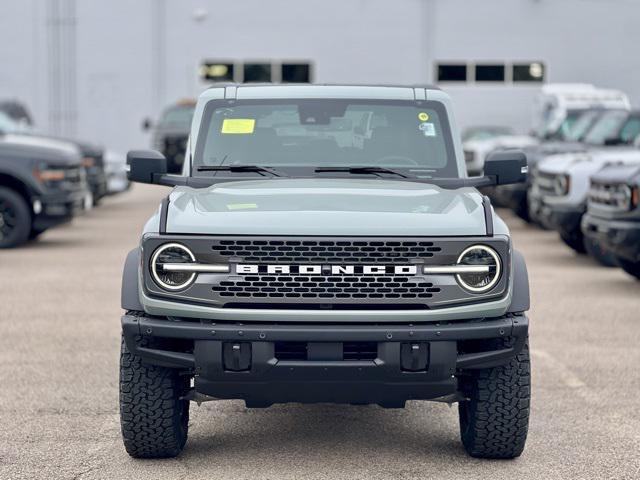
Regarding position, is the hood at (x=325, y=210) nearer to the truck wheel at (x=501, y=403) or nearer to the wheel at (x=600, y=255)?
the truck wheel at (x=501, y=403)

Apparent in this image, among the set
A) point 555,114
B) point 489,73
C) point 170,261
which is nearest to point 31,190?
point 170,261

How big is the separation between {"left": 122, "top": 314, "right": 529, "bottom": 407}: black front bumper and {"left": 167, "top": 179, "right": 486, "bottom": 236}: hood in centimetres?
41

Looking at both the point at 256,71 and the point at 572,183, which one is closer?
the point at 572,183

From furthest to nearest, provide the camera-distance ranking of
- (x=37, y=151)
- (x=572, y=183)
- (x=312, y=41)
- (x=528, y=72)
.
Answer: (x=528, y=72), (x=312, y=41), (x=37, y=151), (x=572, y=183)

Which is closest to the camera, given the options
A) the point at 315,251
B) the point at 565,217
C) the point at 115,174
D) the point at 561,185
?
the point at 315,251

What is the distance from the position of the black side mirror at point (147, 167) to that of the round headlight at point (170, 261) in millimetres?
1220

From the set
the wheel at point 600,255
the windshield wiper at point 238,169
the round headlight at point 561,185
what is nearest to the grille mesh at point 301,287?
the windshield wiper at point 238,169

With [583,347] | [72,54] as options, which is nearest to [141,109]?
[72,54]

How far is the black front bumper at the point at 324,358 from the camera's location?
576 cm

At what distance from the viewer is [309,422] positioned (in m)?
7.23

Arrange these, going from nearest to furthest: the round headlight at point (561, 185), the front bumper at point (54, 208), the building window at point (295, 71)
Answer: the round headlight at point (561, 185) < the front bumper at point (54, 208) < the building window at point (295, 71)

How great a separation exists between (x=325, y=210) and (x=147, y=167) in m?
1.42

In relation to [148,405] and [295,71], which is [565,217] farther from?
[295,71]

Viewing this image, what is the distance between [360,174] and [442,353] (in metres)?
1.61
